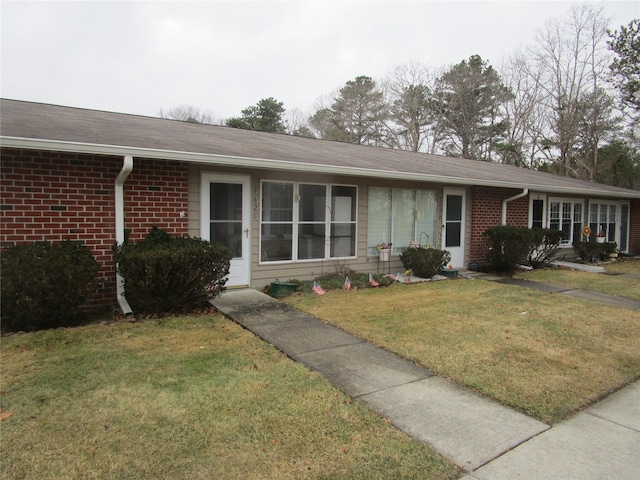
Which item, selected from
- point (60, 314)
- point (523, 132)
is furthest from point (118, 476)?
point (523, 132)

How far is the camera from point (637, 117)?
21281 millimetres

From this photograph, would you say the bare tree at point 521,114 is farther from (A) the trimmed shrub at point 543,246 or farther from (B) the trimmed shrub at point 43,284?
(B) the trimmed shrub at point 43,284

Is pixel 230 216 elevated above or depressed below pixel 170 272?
above

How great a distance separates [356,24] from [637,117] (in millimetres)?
15949

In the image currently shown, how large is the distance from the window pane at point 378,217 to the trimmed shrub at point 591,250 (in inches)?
290

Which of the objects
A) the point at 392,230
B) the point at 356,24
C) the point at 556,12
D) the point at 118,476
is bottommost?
the point at 118,476

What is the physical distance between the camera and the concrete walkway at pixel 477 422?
244 centimetres

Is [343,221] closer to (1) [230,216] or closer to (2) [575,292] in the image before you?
(1) [230,216]

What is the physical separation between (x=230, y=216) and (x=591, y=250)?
36.8 feet

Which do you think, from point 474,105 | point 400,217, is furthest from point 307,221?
point 474,105

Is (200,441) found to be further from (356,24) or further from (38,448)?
(356,24)

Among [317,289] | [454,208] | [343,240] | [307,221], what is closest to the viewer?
[317,289]

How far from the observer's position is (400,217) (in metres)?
9.13

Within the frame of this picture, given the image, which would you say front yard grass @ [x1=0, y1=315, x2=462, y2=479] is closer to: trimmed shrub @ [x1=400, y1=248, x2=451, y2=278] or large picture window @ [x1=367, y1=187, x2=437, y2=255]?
large picture window @ [x1=367, y1=187, x2=437, y2=255]
